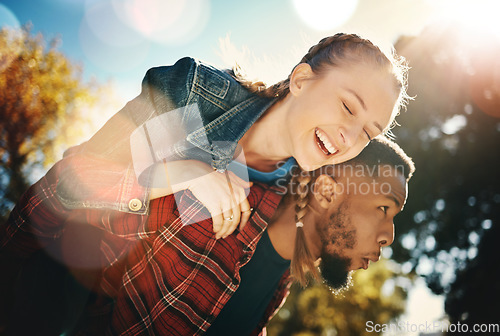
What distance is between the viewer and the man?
183 centimetres

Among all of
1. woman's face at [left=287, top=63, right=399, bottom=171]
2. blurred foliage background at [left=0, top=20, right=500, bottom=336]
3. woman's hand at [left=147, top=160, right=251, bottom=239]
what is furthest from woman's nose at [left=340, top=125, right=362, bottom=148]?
blurred foliage background at [left=0, top=20, right=500, bottom=336]

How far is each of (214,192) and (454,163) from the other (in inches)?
368

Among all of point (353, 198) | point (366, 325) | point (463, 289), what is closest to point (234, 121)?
point (353, 198)

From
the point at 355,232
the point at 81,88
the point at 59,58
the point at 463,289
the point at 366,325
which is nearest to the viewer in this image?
the point at 355,232

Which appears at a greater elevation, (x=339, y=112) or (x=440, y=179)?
(x=339, y=112)

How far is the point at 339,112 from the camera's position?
2062 mm

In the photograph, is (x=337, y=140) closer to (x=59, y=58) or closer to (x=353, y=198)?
(x=353, y=198)

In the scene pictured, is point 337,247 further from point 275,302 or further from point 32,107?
point 32,107

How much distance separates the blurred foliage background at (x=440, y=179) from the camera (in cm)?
748

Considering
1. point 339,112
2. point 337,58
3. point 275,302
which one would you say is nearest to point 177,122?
point 339,112

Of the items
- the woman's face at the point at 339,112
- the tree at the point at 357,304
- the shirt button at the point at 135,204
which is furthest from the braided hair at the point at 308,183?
the tree at the point at 357,304

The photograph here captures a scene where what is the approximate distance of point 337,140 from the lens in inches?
82.0

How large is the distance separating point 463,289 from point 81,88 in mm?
17571

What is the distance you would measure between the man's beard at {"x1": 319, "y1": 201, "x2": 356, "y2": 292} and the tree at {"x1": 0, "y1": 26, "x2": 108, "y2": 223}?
11.7 meters
